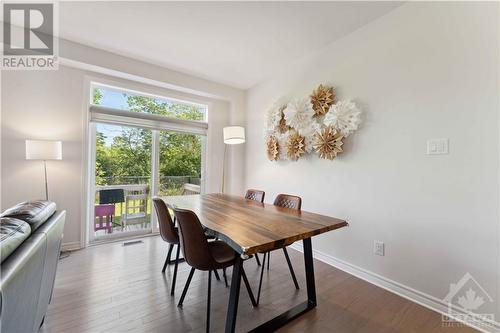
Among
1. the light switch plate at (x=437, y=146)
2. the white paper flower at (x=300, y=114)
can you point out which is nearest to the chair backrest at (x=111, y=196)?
the white paper flower at (x=300, y=114)

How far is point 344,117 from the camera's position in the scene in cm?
251

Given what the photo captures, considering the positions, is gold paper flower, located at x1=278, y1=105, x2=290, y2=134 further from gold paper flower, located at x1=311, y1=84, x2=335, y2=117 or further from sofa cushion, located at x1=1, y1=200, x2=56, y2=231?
sofa cushion, located at x1=1, y1=200, x2=56, y2=231

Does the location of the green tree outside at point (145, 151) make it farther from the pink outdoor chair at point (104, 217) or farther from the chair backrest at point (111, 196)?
the pink outdoor chair at point (104, 217)

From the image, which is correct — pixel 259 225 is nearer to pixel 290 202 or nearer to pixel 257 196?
pixel 290 202

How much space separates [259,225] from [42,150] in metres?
2.67

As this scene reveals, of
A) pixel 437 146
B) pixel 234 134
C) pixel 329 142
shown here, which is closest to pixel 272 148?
pixel 234 134

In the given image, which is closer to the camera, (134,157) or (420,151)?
(420,151)

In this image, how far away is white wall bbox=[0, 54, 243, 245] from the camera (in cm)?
266

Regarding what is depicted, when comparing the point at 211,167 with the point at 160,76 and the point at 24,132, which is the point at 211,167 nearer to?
the point at 160,76

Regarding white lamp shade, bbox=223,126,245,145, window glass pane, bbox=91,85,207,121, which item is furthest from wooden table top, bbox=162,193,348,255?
window glass pane, bbox=91,85,207,121

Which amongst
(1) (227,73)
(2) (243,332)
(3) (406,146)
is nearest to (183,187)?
(1) (227,73)

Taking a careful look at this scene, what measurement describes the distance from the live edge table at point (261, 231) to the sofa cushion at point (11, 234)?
942mm

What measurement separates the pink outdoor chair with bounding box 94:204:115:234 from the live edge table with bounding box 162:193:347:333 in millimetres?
2051

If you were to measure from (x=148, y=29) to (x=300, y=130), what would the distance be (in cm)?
220
